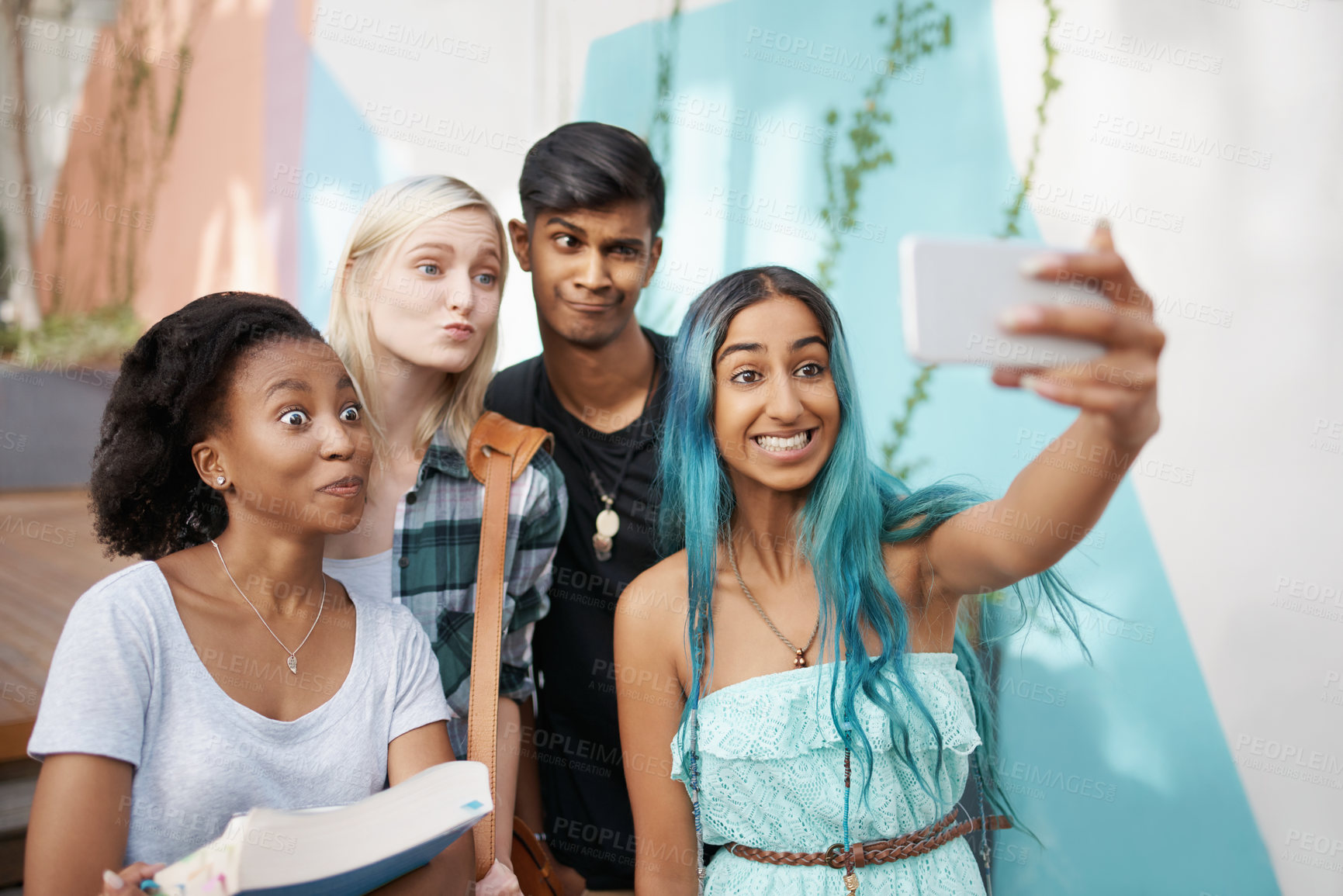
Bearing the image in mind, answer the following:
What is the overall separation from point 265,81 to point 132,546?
527 centimetres

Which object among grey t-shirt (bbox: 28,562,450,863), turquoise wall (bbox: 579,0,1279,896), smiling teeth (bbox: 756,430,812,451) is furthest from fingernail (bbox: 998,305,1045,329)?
turquoise wall (bbox: 579,0,1279,896)

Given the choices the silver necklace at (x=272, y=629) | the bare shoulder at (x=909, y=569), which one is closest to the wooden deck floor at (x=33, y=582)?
the silver necklace at (x=272, y=629)

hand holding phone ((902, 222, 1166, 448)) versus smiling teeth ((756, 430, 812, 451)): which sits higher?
hand holding phone ((902, 222, 1166, 448))

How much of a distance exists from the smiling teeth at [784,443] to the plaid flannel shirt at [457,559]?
647 millimetres

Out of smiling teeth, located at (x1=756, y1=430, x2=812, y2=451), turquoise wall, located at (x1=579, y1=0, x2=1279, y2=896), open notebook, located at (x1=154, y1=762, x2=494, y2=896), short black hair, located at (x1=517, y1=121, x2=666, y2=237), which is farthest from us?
turquoise wall, located at (x1=579, y1=0, x2=1279, y2=896)

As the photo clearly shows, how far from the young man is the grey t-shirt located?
3.17ft

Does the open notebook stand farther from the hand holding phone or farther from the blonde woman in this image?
the hand holding phone

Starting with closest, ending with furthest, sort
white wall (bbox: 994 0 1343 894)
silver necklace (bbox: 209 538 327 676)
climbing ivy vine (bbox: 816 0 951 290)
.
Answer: silver necklace (bbox: 209 538 327 676), white wall (bbox: 994 0 1343 894), climbing ivy vine (bbox: 816 0 951 290)

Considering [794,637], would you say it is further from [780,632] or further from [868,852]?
[868,852]

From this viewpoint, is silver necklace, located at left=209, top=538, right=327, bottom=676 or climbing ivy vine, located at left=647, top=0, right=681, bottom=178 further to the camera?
climbing ivy vine, located at left=647, top=0, right=681, bottom=178

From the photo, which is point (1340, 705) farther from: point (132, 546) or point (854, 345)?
point (132, 546)

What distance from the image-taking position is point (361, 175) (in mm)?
5609

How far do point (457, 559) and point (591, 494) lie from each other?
54 centimetres

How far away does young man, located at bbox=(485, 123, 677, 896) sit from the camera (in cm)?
261
